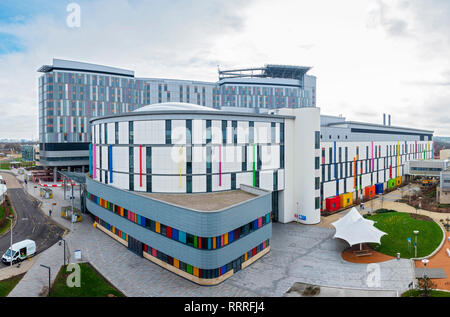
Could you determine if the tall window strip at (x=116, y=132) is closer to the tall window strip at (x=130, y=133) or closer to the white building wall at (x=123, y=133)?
the white building wall at (x=123, y=133)

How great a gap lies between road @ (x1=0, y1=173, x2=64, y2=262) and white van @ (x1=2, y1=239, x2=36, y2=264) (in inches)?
71.2

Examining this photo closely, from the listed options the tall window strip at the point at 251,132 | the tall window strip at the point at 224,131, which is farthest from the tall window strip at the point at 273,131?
the tall window strip at the point at 224,131

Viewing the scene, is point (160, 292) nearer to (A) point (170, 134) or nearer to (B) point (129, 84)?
(A) point (170, 134)

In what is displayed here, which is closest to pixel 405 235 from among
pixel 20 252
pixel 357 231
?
pixel 357 231

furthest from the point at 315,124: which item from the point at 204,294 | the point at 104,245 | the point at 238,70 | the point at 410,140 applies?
the point at 238,70

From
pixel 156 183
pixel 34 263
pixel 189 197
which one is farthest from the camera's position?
pixel 156 183

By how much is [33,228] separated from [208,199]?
98.2ft

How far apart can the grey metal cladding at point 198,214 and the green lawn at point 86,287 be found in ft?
24.5

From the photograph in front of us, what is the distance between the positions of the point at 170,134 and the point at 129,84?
291ft

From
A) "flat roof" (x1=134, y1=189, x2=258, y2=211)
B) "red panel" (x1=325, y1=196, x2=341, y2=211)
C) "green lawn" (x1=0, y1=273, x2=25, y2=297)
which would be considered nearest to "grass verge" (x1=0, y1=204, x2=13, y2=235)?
"green lawn" (x1=0, y1=273, x2=25, y2=297)

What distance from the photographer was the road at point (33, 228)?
122ft

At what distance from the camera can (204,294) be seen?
78.6 ft

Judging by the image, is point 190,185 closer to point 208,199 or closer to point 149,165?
point 208,199

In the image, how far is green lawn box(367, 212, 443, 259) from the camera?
32.5 meters
